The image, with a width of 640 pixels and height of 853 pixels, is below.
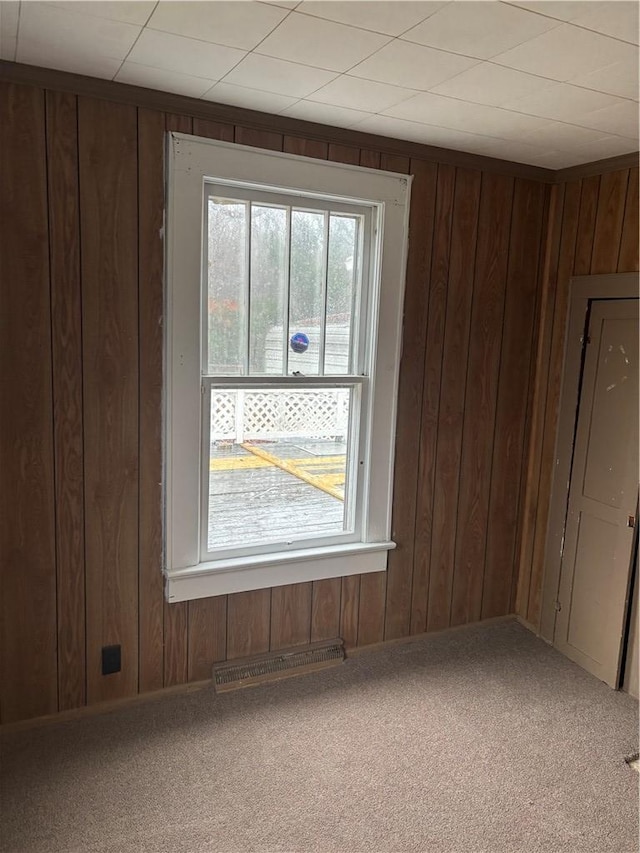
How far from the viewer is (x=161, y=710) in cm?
262

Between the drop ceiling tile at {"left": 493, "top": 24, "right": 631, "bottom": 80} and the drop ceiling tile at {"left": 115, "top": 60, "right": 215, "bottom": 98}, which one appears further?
the drop ceiling tile at {"left": 115, "top": 60, "right": 215, "bottom": 98}

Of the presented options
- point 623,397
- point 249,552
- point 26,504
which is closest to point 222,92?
point 26,504

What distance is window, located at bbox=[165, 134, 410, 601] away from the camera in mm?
2520

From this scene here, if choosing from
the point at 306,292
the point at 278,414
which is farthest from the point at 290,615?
the point at 306,292

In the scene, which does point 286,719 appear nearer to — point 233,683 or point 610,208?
point 233,683

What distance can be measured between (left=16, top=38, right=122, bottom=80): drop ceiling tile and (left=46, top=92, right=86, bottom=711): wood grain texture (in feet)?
0.42

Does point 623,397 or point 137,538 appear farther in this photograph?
point 623,397

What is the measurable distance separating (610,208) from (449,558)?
74.7 inches

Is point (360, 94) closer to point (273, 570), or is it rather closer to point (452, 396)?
point (452, 396)

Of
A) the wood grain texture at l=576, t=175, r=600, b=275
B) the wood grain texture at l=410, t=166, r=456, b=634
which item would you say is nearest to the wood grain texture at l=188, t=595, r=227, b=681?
the wood grain texture at l=410, t=166, r=456, b=634

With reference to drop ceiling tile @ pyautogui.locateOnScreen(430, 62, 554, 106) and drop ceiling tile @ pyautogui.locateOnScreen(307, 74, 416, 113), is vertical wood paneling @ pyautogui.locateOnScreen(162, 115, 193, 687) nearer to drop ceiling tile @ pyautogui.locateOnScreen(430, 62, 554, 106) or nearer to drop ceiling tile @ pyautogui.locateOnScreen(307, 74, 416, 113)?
drop ceiling tile @ pyautogui.locateOnScreen(307, 74, 416, 113)

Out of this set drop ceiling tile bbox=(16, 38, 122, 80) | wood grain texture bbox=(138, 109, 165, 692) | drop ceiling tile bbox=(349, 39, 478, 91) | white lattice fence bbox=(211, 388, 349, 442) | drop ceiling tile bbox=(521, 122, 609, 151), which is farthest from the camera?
white lattice fence bbox=(211, 388, 349, 442)

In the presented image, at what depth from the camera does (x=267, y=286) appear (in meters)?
2.69

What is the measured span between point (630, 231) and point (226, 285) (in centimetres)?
185
